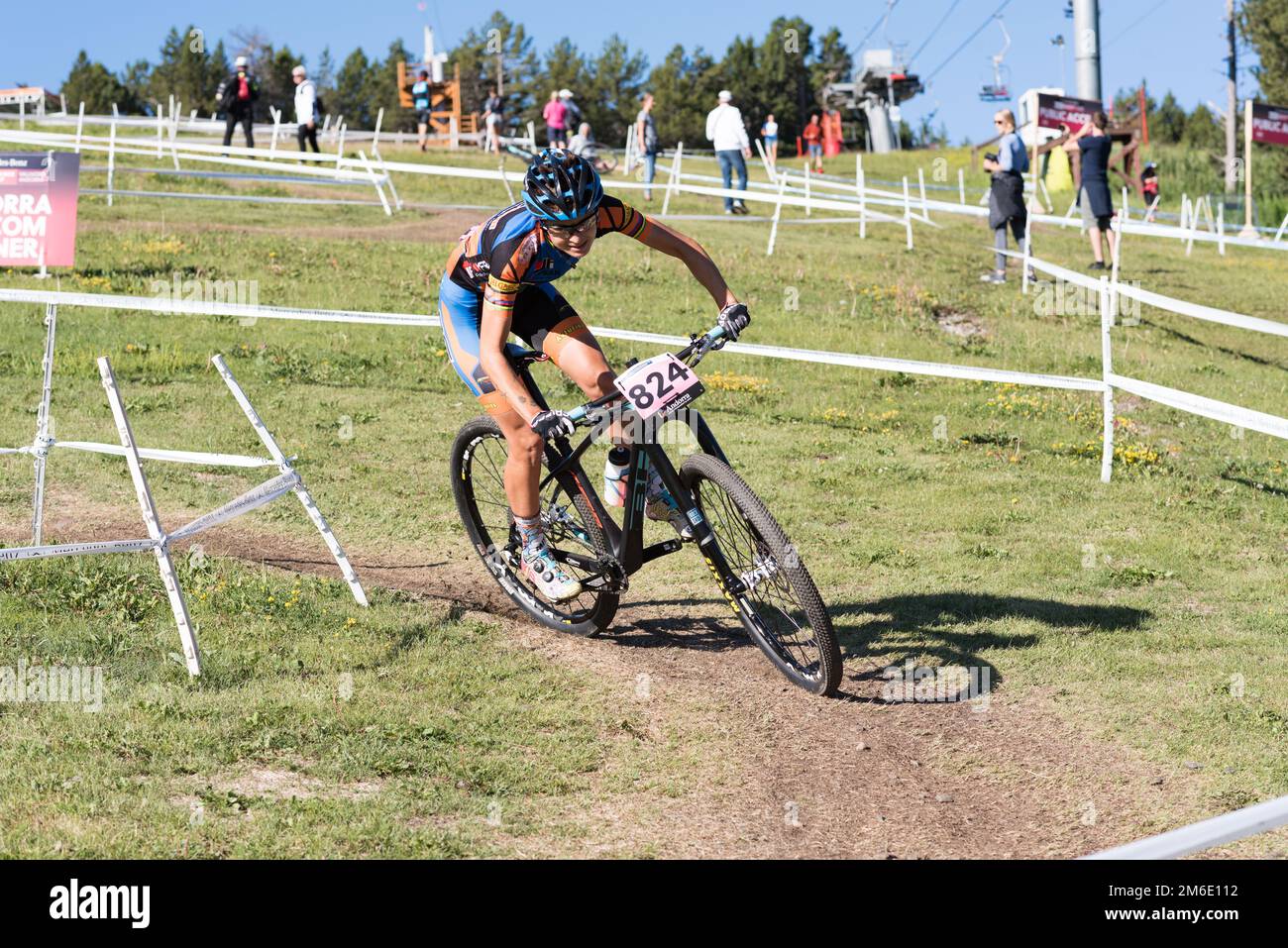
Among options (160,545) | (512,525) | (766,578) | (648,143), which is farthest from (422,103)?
(766,578)

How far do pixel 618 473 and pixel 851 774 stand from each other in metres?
1.85

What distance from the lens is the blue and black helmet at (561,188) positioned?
600cm

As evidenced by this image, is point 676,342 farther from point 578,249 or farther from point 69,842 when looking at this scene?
point 69,842

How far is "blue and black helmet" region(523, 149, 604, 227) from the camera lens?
600cm

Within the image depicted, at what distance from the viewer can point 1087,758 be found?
5.84 metres

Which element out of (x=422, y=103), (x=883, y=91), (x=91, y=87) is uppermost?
(x=91, y=87)

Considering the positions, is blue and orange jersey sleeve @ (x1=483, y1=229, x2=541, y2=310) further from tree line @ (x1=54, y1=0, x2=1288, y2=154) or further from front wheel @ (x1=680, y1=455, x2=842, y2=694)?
tree line @ (x1=54, y1=0, x2=1288, y2=154)

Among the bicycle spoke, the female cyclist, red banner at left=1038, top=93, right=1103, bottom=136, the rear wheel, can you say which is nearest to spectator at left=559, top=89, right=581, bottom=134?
red banner at left=1038, top=93, right=1103, bottom=136

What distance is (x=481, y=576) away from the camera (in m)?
8.48

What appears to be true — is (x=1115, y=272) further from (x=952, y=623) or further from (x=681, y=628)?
(x=681, y=628)

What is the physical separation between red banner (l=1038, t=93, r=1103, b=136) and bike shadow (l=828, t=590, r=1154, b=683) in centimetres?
2610

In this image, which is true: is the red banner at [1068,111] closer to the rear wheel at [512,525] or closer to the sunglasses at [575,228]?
the rear wheel at [512,525]
